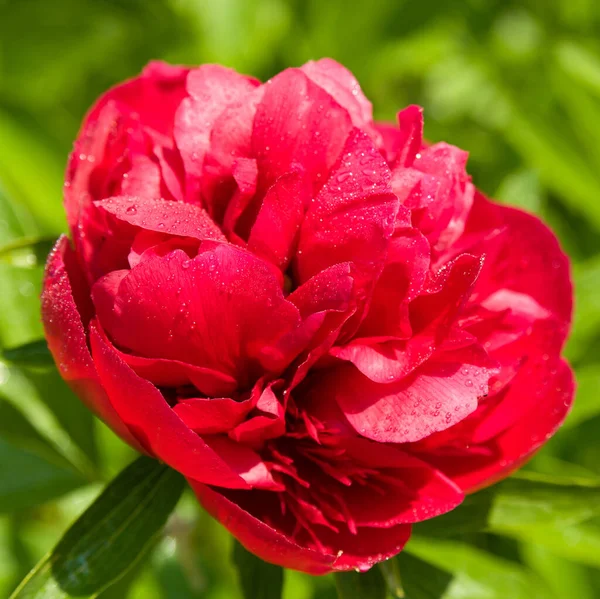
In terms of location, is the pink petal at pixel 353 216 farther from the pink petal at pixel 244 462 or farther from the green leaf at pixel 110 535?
the green leaf at pixel 110 535

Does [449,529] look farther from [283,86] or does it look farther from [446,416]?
[283,86]

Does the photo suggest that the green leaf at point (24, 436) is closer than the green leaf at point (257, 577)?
No

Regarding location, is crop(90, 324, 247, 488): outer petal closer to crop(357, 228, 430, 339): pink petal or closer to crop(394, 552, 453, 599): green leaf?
crop(357, 228, 430, 339): pink petal

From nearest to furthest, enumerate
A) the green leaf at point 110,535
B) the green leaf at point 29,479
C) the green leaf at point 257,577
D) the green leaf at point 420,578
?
the green leaf at point 110,535, the green leaf at point 257,577, the green leaf at point 420,578, the green leaf at point 29,479

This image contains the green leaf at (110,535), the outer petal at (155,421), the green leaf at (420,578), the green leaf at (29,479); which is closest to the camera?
the outer petal at (155,421)

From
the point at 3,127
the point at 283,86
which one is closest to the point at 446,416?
the point at 283,86

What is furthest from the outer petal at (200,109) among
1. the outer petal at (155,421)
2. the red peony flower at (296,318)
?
the outer petal at (155,421)

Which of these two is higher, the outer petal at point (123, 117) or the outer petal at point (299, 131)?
the outer petal at point (299, 131)

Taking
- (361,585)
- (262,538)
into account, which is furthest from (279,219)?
(361,585)
